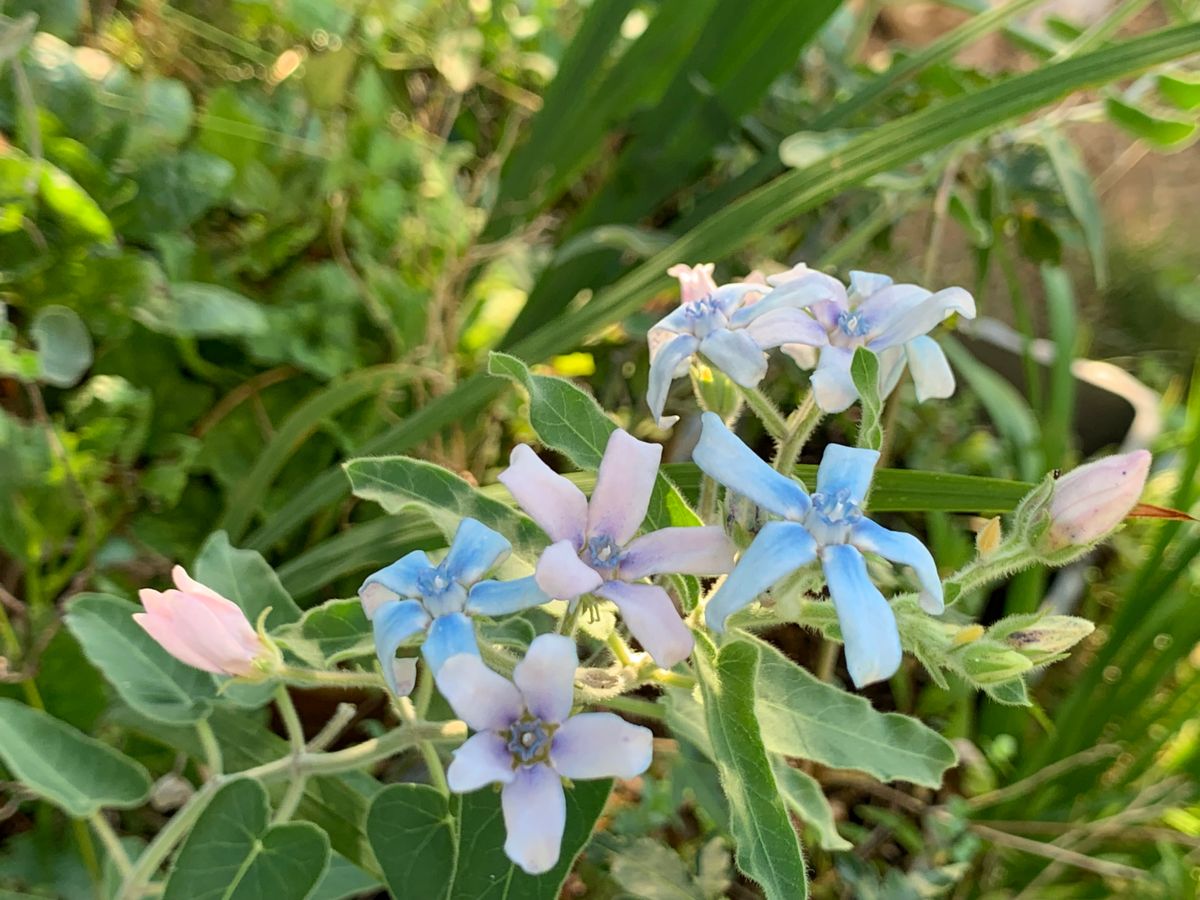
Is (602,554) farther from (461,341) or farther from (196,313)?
(461,341)

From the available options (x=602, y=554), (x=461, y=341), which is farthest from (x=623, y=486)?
(x=461, y=341)

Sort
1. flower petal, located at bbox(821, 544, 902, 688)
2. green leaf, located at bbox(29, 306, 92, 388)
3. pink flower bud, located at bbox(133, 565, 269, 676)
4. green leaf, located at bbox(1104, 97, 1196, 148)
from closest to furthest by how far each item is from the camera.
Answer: flower petal, located at bbox(821, 544, 902, 688) < pink flower bud, located at bbox(133, 565, 269, 676) < green leaf, located at bbox(29, 306, 92, 388) < green leaf, located at bbox(1104, 97, 1196, 148)

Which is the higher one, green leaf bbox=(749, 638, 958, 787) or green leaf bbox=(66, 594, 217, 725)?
green leaf bbox=(749, 638, 958, 787)

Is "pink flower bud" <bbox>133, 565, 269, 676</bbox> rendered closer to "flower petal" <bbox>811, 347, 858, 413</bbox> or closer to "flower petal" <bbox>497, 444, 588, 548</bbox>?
"flower petal" <bbox>497, 444, 588, 548</bbox>

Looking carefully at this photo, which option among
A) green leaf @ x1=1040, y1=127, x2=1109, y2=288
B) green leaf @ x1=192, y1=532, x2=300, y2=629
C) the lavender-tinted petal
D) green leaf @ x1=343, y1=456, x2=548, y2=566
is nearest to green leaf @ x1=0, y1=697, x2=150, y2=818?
green leaf @ x1=192, y1=532, x2=300, y2=629

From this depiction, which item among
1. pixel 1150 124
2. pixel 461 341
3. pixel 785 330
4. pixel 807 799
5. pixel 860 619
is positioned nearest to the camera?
pixel 860 619

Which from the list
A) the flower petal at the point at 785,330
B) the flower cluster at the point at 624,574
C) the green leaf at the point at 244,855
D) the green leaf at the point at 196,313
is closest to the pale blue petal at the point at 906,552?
the flower cluster at the point at 624,574

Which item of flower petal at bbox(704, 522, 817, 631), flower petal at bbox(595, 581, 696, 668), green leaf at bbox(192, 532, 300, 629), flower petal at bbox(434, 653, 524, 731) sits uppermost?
flower petal at bbox(704, 522, 817, 631)
